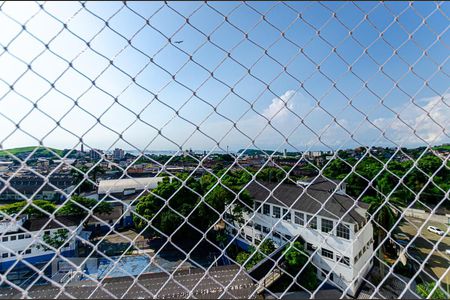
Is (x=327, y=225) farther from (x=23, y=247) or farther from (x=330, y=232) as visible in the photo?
(x=23, y=247)

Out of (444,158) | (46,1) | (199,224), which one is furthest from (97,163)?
(199,224)

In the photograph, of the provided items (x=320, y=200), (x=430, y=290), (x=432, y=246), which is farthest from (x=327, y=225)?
(x=432, y=246)

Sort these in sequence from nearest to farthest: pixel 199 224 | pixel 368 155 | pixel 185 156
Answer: pixel 185 156 → pixel 368 155 → pixel 199 224

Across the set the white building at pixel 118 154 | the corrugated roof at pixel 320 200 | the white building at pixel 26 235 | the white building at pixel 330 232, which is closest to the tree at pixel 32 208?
the white building at pixel 26 235

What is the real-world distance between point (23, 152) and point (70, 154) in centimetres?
8

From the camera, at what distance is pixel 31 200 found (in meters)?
0.53

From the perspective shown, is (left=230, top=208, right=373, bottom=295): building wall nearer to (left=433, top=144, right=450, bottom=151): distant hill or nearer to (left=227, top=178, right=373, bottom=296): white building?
(left=227, top=178, right=373, bottom=296): white building

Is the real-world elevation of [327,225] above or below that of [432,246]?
below

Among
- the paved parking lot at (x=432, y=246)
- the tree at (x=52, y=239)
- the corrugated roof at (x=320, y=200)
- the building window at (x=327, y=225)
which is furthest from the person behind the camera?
the building window at (x=327, y=225)

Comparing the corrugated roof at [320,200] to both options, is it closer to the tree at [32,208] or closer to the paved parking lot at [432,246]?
the paved parking lot at [432,246]

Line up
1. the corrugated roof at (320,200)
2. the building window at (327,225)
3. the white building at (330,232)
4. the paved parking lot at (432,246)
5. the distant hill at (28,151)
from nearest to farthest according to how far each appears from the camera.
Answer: the distant hill at (28,151) → the white building at (330,232) → the paved parking lot at (432,246) → the corrugated roof at (320,200) → the building window at (327,225)

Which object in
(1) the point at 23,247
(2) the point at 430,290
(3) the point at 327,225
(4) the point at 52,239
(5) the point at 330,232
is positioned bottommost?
(4) the point at 52,239

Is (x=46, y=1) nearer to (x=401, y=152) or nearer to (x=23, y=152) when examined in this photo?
(x=23, y=152)

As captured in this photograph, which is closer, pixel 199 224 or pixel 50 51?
pixel 50 51
